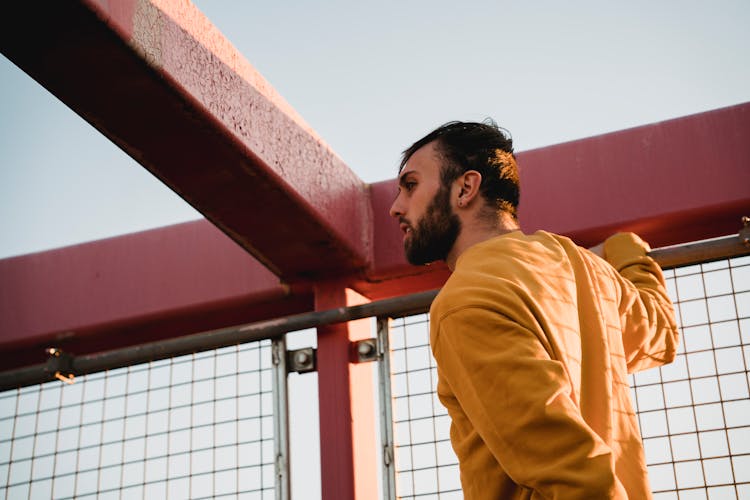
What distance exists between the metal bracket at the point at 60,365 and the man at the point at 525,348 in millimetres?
2256

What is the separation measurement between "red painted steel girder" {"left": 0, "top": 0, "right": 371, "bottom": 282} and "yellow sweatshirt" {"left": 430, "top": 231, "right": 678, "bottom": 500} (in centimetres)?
137

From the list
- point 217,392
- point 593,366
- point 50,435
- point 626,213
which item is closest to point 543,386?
point 593,366

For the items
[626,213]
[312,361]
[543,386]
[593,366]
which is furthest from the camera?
[312,361]

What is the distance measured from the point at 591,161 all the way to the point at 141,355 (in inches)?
72.3

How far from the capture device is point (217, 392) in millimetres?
3695

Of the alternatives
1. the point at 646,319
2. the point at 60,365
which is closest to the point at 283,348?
the point at 60,365

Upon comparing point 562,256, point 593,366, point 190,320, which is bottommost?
point 593,366

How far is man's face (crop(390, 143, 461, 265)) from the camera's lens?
2088mm

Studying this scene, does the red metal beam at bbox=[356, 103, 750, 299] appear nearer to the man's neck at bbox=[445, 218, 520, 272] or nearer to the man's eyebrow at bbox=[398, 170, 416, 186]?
the man's eyebrow at bbox=[398, 170, 416, 186]

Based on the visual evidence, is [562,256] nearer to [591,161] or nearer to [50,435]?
[591,161]

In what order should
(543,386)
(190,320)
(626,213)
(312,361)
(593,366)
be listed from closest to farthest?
(543,386), (593,366), (626,213), (312,361), (190,320)

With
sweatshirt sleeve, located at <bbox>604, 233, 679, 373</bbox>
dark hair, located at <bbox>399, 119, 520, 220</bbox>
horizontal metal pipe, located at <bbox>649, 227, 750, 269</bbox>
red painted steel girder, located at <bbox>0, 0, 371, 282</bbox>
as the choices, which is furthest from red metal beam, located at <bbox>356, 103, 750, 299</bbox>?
dark hair, located at <bbox>399, 119, 520, 220</bbox>

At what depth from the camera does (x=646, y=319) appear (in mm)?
2135

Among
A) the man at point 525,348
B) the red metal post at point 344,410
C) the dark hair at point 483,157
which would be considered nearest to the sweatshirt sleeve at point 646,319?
the man at point 525,348
